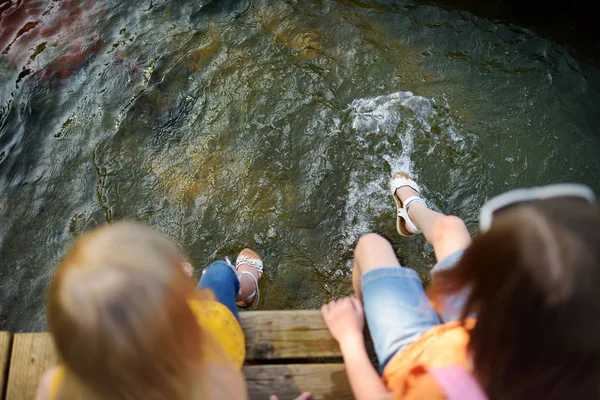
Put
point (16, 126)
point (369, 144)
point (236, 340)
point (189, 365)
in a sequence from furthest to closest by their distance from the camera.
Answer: point (16, 126)
point (369, 144)
point (236, 340)
point (189, 365)

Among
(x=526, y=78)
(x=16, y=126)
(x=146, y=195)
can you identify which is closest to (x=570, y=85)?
(x=526, y=78)

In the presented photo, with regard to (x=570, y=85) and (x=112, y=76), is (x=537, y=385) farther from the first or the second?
(x=112, y=76)

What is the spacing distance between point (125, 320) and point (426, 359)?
0.96 meters

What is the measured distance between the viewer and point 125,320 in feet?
3.25

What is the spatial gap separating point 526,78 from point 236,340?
2.95m

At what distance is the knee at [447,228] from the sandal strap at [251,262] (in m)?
1.13

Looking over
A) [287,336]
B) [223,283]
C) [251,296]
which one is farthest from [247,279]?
[287,336]

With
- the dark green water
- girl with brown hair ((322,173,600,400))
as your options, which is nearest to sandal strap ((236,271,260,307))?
the dark green water

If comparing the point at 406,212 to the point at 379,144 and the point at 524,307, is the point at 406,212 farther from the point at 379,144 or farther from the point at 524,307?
the point at 524,307

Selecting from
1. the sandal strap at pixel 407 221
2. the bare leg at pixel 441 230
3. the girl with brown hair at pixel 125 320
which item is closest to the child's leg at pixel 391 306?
the bare leg at pixel 441 230

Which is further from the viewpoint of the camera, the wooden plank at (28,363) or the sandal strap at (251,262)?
the sandal strap at (251,262)

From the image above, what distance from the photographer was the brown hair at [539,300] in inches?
34.9

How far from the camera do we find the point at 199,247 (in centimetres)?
295

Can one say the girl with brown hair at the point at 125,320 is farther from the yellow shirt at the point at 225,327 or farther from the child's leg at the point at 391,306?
the child's leg at the point at 391,306
